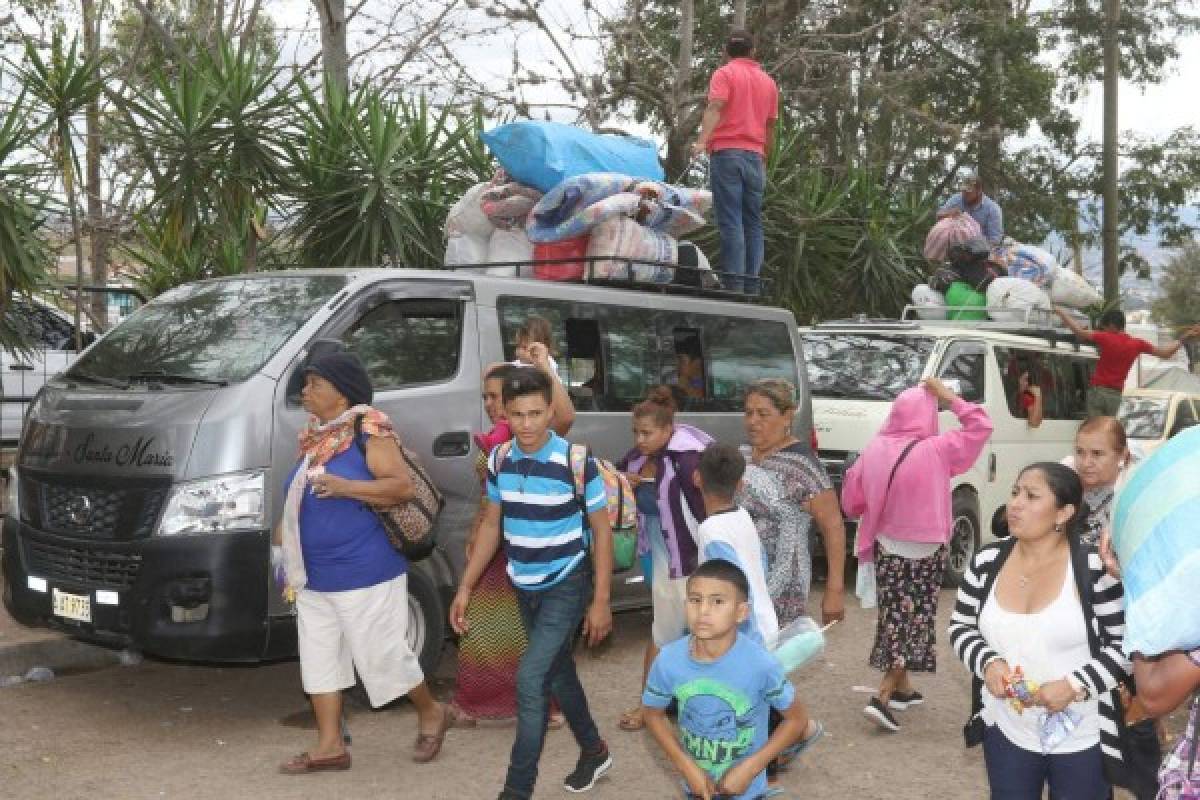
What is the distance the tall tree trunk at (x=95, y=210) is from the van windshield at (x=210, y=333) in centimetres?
368

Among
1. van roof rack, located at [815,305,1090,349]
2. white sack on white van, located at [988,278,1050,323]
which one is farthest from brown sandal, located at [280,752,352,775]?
white sack on white van, located at [988,278,1050,323]

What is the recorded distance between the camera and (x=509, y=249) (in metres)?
8.04

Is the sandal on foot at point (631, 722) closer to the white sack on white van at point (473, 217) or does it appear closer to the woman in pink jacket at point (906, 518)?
the woman in pink jacket at point (906, 518)

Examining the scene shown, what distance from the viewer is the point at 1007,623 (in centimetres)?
360

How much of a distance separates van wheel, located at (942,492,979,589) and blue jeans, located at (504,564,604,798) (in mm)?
5417

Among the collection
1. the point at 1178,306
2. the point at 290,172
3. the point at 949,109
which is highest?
the point at 949,109

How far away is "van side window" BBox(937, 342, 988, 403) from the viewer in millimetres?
10297

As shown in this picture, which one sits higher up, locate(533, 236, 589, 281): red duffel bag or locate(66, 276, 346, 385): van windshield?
locate(533, 236, 589, 281): red duffel bag

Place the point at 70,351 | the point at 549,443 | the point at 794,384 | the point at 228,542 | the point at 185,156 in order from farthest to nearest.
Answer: the point at 70,351 < the point at 185,156 < the point at 794,384 < the point at 228,542 < the point at 549,443

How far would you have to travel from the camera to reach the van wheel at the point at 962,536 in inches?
390

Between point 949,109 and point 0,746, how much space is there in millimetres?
22855

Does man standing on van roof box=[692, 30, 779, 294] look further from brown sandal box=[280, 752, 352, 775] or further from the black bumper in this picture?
brown sandal box=[280, 752, 352, 775]

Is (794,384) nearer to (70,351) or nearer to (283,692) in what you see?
(283,692)

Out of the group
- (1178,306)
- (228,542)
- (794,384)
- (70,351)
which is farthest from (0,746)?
(1178,306)
